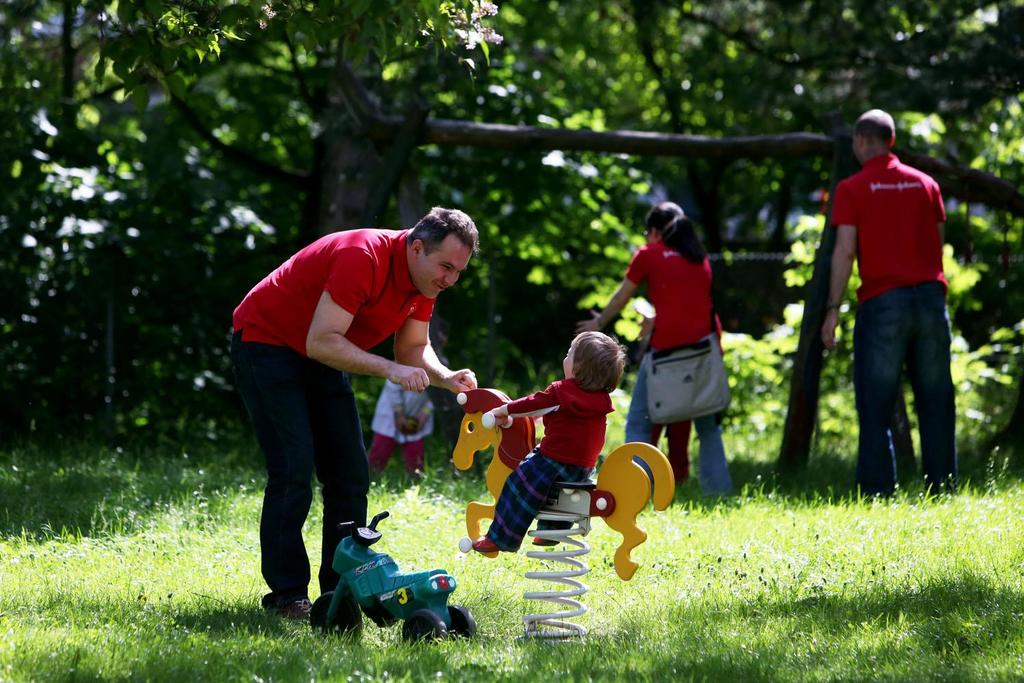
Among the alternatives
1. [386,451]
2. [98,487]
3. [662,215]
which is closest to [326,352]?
[98,487]

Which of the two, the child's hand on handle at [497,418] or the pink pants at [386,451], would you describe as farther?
the pink pants at [386,451]

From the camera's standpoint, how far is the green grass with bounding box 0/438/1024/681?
13.2ft

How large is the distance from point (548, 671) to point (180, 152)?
26.8ft

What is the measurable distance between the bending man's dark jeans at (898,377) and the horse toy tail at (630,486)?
2969 mm

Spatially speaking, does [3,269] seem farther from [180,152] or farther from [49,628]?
[49,628]

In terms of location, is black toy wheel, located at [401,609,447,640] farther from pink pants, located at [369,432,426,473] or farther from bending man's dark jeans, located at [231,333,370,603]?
pink pants, located at [369,432,426,473]

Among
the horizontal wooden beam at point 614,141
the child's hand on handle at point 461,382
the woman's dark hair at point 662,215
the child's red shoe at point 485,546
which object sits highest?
the horizontal wooden beam at point 614,141

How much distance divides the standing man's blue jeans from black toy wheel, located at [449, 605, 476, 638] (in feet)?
10.8

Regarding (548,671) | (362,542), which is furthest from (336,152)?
(548,671)

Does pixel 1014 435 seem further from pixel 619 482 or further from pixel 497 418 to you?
pixel 497 418

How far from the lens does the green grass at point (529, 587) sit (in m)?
4.03

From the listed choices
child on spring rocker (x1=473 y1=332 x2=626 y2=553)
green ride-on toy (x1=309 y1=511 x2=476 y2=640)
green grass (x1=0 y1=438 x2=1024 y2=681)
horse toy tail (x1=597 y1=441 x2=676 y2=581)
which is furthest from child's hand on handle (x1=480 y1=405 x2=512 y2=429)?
green grass (x1=0 y1=438 x2=1024 y2=681)

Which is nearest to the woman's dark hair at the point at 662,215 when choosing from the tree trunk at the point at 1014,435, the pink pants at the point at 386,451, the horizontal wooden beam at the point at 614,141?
the horizontal wooden beam at the point at 614,141

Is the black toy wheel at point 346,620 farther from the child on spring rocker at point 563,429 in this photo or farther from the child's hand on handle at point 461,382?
the child's hand on handle at point 461,382
